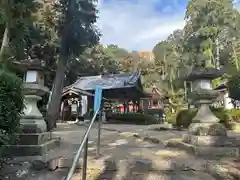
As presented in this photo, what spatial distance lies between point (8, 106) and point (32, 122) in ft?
5.14

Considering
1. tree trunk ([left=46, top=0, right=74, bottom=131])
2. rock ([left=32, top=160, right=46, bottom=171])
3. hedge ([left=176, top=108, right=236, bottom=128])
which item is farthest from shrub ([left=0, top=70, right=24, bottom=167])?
hedge ([left=176, top=108, right=236, bottom=128])

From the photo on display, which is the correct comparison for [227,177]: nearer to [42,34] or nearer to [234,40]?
[42,34]

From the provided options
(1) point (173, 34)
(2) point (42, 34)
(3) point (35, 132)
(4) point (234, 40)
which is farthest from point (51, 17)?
(1) point (173, 34)

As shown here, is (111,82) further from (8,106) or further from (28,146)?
(8,106)

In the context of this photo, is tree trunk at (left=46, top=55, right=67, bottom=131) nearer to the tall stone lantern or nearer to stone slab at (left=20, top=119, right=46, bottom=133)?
the tall stone lantern

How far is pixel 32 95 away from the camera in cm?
491

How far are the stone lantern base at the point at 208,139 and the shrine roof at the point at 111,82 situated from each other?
15.3 m

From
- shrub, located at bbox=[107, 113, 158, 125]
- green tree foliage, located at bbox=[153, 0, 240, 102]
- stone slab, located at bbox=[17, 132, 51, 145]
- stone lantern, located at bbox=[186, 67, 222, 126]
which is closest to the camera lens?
stone slab, located at bbox=[17, 132, 51, 145]

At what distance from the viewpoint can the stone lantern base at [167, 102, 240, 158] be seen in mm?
4742

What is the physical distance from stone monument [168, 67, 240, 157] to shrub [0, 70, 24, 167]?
3.23m

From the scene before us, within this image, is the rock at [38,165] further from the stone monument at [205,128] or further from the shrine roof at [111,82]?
the shrine roof at [111,82]

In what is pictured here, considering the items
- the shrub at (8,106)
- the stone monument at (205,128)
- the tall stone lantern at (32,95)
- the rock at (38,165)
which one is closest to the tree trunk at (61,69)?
the tall stone lantern at (32,95)

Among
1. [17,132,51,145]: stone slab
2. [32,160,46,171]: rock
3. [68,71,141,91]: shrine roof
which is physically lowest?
[32,160,46,171]: rock

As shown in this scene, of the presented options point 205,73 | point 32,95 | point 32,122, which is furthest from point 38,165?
point 205,73
